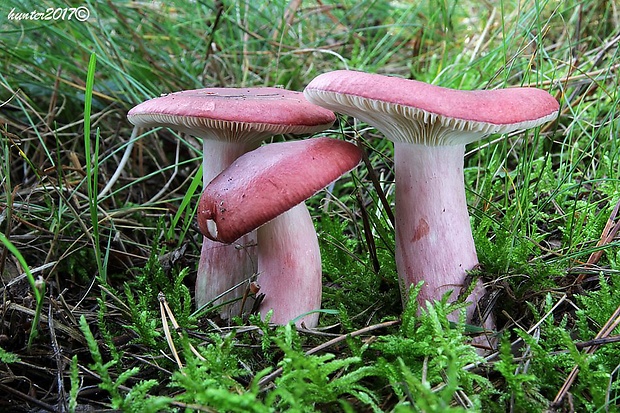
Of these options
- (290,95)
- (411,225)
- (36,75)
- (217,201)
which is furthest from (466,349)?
(36,75)

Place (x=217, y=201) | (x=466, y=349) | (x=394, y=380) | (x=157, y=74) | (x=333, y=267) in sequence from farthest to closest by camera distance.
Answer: (x=157, y=74), (x=333, y=267), (x=217, y=201), (x=466, y=349), (x=394, y=380)

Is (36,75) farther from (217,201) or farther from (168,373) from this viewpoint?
(168,373)

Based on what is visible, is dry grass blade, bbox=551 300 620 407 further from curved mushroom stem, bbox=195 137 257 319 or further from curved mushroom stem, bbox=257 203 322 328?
curved mushroom stem, bbox=195 137 257 319

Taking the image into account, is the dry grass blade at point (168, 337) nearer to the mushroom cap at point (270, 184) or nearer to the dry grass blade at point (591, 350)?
the mushroom cap at point (270, 184)

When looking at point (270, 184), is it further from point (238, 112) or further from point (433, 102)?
Result: point (433, 102)

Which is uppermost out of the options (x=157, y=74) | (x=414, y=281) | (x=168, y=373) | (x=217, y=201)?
(x=157, y=74)

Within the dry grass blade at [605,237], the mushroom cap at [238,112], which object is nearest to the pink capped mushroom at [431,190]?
the mushroom cap at [238,112]
